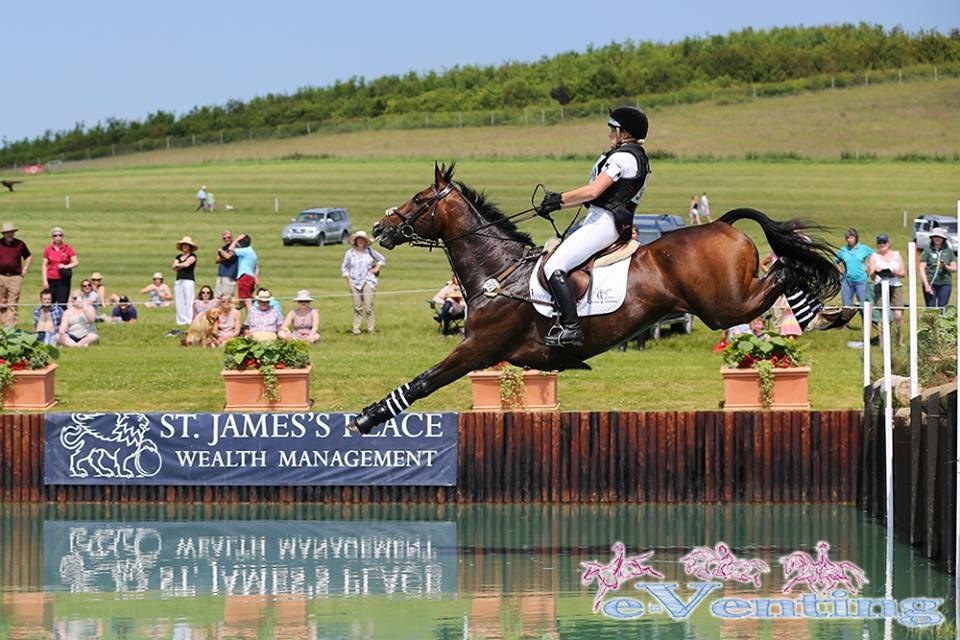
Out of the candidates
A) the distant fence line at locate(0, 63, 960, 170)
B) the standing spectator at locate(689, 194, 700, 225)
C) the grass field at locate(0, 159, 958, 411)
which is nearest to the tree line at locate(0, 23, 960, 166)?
the distant fence line at locate(0, 63, 960, 170)

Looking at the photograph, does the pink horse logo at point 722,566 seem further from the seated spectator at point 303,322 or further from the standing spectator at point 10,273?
the standing spectator at point 10,273

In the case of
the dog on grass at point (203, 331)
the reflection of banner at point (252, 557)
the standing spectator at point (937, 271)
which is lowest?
the reflection of banner at point (252, 557)

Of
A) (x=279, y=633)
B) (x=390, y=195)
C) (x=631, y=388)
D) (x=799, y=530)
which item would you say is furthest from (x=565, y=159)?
(x=279, y=633)

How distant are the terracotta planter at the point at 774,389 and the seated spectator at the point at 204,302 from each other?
8.64 meters

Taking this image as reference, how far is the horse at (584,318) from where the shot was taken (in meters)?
11.7

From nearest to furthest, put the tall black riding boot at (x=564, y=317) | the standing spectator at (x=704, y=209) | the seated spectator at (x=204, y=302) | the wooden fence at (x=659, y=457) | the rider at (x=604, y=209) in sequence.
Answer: the rider at (x=604, y=209), the tall black riding boot at (x=564, y=317), the wooden fence at (x=659, y=457), the seated spectator at (x=204, y=302), the standing spectator at (x=704, y=209)

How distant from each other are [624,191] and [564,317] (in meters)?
1.05

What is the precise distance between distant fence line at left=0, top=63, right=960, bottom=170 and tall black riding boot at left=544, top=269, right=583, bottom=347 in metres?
81.7

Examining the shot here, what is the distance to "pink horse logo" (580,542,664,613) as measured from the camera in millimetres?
13281

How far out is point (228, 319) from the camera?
23.8 m

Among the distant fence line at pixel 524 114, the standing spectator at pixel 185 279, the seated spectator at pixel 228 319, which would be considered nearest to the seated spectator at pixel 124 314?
the standing spectator at pixel 185 279

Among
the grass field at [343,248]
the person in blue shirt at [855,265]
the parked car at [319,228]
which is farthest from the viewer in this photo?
the parked car at [319,228]

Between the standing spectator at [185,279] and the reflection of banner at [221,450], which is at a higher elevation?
the standing spectator at [185,279]

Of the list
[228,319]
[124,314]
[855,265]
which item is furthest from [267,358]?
[855,265]
